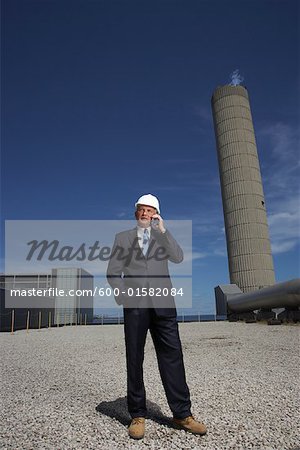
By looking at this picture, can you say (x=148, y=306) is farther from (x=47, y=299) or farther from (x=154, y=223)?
(x=47, y=299)

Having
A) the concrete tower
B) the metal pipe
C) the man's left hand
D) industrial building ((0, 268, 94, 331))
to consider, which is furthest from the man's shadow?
the concrete tower

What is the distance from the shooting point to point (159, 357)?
345 centimetres

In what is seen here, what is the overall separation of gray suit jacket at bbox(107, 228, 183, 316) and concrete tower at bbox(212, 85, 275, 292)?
43.1 metres

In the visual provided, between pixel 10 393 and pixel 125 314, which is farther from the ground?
pixel 125 314

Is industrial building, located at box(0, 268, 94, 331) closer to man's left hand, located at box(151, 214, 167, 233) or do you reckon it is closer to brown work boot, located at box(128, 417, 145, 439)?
brown work boot, located at box(128, 417, 145, 439)

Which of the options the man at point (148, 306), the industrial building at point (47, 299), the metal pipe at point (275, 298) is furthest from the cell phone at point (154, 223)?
the industrial building at point (47, 299)

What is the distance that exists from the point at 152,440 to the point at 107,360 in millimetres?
5179

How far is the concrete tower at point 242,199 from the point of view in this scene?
4522 centimetres

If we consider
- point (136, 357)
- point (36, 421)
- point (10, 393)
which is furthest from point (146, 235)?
point (10, 393)

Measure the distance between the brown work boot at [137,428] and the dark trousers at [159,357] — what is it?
0.19ft

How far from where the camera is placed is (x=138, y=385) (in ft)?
11.0

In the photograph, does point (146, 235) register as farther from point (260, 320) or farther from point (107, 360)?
point (260, 320)

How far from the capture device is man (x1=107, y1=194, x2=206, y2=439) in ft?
10.8

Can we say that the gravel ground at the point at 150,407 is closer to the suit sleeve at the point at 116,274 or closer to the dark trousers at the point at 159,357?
the dark trousers at the point at 159,357
